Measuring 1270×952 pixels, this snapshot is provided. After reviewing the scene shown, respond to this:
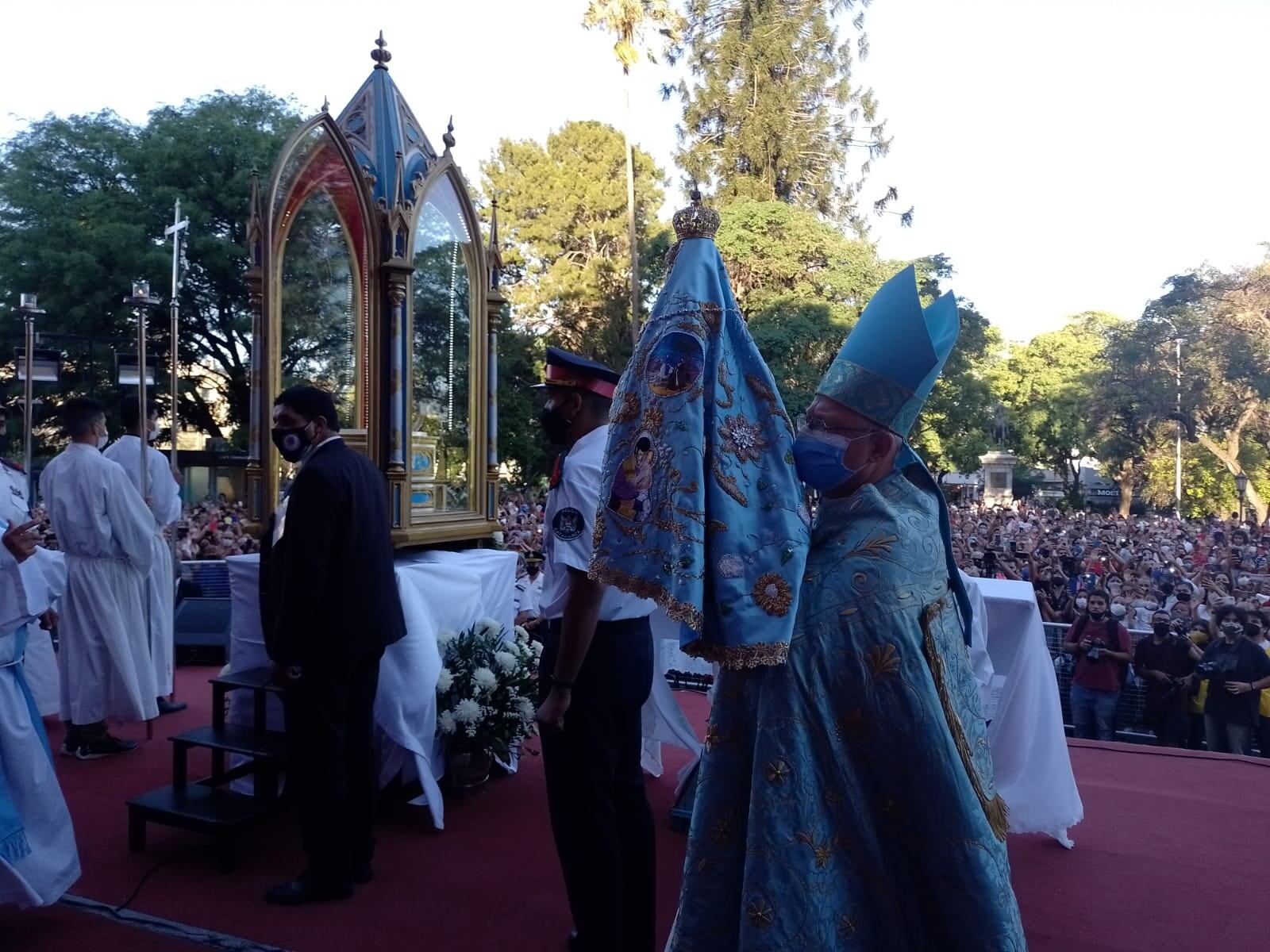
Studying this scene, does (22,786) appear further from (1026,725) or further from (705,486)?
(1026,725)

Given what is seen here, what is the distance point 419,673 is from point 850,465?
3.06m

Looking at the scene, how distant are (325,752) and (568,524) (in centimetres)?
148

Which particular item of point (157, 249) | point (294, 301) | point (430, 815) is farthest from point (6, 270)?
point (430, 815)

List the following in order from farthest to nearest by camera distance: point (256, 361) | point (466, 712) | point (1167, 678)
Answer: point (1167, 678), point (256, 361), point (466, 712)

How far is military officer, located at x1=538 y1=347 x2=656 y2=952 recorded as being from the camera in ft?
9.80

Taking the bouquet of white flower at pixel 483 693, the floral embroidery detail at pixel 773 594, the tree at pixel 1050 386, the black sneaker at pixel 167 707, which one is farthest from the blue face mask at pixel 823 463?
the tree at pixel 1050 386

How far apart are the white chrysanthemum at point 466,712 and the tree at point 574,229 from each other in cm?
2324

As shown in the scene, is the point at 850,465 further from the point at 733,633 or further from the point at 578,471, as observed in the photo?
the point at 578,471

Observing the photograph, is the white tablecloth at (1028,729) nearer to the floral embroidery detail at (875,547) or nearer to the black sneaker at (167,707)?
the floral embroidery detail at (875,547)

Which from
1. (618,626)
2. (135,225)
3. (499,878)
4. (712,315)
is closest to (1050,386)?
(135,225)

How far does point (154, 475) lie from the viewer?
6.71 m

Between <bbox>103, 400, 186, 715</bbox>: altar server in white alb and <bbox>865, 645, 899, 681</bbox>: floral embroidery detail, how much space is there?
5.48 metres

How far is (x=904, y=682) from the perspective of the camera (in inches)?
77.9

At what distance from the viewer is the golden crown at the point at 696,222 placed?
86.8 inches
